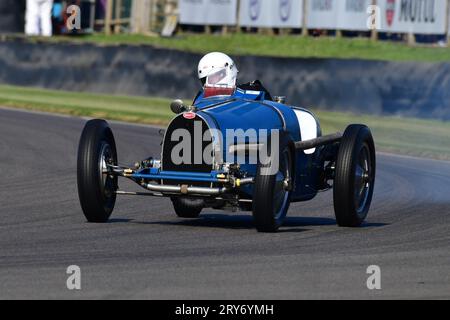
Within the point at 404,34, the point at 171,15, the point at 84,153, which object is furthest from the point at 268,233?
the point at 171,15

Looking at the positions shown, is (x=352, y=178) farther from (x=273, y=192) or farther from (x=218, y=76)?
(x=218, y=76)

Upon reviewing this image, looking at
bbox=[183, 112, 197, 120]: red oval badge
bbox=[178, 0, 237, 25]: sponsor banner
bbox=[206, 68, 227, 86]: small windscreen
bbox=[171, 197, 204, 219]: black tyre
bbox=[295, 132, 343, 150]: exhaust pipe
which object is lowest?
bbox=[171, 197, 204, 219]: black tyre

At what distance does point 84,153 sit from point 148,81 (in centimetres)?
1495

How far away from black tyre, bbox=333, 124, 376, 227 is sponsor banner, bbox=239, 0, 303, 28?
17731 mm

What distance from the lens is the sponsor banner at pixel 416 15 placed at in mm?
26328

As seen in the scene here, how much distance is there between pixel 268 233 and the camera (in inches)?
391

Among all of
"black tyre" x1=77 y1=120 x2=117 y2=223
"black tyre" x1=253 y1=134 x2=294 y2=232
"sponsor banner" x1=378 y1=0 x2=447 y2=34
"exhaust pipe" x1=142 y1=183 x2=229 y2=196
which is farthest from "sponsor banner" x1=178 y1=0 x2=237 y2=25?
"exhaust pipe" x1=142 y1=183 x2=229 y2=196

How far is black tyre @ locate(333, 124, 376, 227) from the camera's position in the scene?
409 inches

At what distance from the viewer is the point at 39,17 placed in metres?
31.3

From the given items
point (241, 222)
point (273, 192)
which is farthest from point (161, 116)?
point (273, 192)

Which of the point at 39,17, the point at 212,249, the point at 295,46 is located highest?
the point at 39,17

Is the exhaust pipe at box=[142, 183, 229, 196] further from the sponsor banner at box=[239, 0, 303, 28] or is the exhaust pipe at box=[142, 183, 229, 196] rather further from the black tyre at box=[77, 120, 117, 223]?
the sponsor banner at box=[239, 0, 303, 28]

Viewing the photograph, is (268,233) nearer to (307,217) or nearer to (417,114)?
(307,217)

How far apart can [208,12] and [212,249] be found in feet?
73.8
